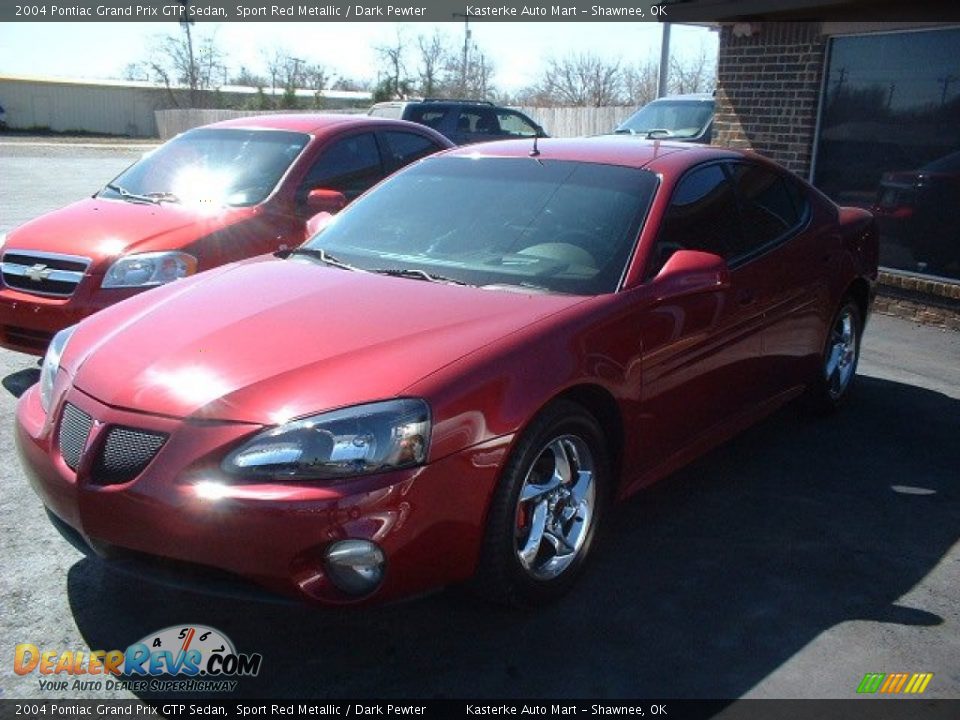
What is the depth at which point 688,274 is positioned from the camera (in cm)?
403

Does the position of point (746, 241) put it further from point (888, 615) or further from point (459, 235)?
point (888, 615)

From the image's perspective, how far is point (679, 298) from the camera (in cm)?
411

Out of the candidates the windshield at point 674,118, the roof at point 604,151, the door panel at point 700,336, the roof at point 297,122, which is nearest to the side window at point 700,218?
the door panel at point 700,336

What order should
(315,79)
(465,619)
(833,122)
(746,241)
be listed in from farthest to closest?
(315,79), (833,122), (746,241), (465,619)

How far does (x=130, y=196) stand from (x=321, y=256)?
3.24 metres

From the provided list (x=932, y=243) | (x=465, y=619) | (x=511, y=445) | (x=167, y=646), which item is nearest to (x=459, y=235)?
(x=511, y=445)

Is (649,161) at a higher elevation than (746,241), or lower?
higher

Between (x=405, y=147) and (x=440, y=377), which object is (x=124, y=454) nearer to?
(x=440, y=377)

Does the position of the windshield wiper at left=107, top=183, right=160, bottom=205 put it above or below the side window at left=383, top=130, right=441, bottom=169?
below

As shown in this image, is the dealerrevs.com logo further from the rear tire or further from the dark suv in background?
the dark suv in background

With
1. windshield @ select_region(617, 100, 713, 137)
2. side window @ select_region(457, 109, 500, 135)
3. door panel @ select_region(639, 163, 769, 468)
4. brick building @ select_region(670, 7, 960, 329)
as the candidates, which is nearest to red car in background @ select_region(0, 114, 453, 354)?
door panel @ select_region(639, 163, 769, 468)

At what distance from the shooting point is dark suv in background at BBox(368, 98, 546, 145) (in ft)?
54.0

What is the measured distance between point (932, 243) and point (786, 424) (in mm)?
3829

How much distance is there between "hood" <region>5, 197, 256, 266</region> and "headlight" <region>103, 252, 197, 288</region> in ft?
0.19
